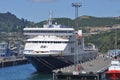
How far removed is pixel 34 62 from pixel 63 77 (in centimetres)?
1625

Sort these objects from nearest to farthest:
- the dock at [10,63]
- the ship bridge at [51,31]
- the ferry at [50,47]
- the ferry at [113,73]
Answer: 1. the ferry at [113,73]
2. the ferry at [50,47]
3. the ship bridge at [51,31]
4. the dock at [10,63]

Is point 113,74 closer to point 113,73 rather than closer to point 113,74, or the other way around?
point 113,74

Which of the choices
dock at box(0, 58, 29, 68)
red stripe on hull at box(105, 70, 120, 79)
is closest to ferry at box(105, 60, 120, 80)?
red stripe on hull at box(105, 70, 120, 79)

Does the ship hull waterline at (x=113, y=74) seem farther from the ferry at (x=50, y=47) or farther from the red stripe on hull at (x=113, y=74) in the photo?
the ferry at (x=50, y=47)

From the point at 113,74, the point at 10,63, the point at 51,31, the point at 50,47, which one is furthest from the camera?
the point at 10,63

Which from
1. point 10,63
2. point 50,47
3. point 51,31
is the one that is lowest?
point 10,63

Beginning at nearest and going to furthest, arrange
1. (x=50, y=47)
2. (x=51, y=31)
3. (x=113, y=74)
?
(x=113, y=74) → (x=50, y=47) → (x=51, y=31)

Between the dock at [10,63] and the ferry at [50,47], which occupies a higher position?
the ferry at [50,47]

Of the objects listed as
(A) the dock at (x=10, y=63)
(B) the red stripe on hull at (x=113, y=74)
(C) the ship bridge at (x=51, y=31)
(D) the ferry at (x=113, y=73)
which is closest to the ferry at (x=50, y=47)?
(C) the ship bridge at (x=51, y=31)

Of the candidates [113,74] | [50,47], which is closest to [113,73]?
[113,74]

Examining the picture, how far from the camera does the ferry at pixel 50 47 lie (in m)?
92.1

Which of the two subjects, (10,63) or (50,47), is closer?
(50,47)

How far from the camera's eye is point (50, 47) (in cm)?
9275

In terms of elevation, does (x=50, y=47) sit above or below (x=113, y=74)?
above
